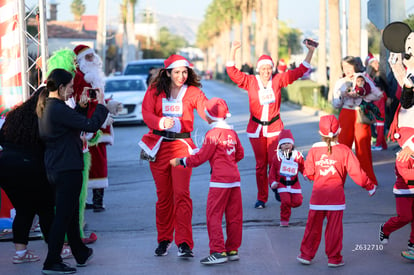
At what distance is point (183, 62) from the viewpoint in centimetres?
709

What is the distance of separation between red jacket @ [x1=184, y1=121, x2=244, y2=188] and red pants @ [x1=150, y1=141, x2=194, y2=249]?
0.34m

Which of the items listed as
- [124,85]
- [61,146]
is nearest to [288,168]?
[61,146]

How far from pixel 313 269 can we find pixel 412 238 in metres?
0.97

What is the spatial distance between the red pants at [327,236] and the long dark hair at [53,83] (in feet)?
8.05

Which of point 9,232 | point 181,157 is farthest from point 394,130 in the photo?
point 9,232

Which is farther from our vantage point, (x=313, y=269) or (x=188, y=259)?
(x=188, y=259)

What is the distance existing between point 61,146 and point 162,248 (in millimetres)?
1563

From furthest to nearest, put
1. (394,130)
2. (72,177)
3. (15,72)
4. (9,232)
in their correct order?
(15,72) → (9,232) → (394,130) → (72,177)

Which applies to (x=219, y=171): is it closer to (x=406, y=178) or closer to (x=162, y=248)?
(x=162, y=248)

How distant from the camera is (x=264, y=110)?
9.41m

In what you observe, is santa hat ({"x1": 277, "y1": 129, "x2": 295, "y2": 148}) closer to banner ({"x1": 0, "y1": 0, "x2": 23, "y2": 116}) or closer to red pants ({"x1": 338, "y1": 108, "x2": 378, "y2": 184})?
red pants ({"x1": 338, "y1": 108, "x2": 378, "y2": 184})

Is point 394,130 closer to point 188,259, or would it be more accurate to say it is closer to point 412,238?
point 412,238

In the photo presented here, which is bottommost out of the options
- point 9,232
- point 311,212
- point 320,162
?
point 9,232

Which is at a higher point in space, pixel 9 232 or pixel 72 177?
pixel 72 177
